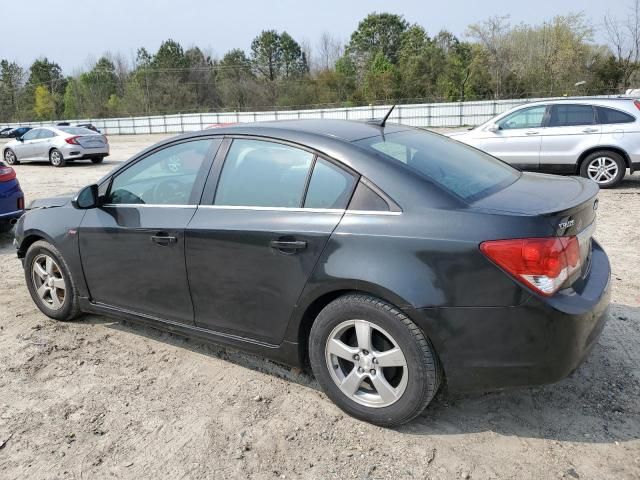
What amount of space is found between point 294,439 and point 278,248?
40.3 inches

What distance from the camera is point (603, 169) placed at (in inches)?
388

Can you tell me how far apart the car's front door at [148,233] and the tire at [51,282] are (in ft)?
1.09

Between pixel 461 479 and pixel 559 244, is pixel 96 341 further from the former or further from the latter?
pixel 559 244

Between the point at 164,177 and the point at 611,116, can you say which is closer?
the point at 164,177

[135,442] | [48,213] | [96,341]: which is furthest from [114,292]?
[135,442]

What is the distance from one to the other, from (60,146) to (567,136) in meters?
15.1

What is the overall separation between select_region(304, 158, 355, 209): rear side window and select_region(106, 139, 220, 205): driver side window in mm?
816

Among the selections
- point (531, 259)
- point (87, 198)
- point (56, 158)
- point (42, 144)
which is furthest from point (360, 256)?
point (42, 144)

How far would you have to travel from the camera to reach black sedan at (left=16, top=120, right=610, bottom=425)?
8.46ft

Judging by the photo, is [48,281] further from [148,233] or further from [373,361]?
[373,361]

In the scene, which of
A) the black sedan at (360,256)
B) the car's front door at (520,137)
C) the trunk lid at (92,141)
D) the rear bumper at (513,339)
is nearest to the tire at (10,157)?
the trunk lid at (92,141)

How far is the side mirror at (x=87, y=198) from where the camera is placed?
3971mm

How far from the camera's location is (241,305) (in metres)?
3.29

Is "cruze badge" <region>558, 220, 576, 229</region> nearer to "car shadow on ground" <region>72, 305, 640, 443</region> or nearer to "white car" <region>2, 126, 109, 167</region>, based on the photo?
"car shadow on ground" <region>72, 305, 640, 443</region>
